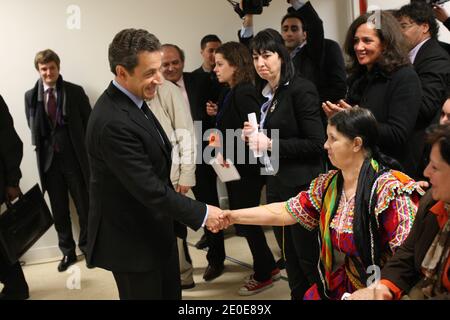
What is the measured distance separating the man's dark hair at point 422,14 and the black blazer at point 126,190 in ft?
4.85

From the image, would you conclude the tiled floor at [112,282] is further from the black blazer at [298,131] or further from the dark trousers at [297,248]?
the black blazer at [298,131]

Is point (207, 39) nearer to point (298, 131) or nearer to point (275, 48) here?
point (275, 48)

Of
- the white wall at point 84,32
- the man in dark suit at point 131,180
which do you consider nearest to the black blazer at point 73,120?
the white wall at point 84,32

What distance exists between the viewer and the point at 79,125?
3738 millimetres

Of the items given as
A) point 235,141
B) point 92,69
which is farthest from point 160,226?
point 92,69

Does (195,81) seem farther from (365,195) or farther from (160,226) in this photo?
(365,195)

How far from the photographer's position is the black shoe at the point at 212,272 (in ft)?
10.9

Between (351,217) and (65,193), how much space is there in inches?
106

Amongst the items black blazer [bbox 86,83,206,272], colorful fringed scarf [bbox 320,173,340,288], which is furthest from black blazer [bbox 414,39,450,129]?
black blazer [bbox 86,83,206,272]

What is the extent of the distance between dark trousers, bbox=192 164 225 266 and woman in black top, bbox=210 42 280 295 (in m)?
0.35

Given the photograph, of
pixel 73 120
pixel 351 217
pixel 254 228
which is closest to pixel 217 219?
pixel 351 217

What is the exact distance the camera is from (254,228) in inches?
118

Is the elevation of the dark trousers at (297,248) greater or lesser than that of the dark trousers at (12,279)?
greater

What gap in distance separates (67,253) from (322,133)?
2316 mm
